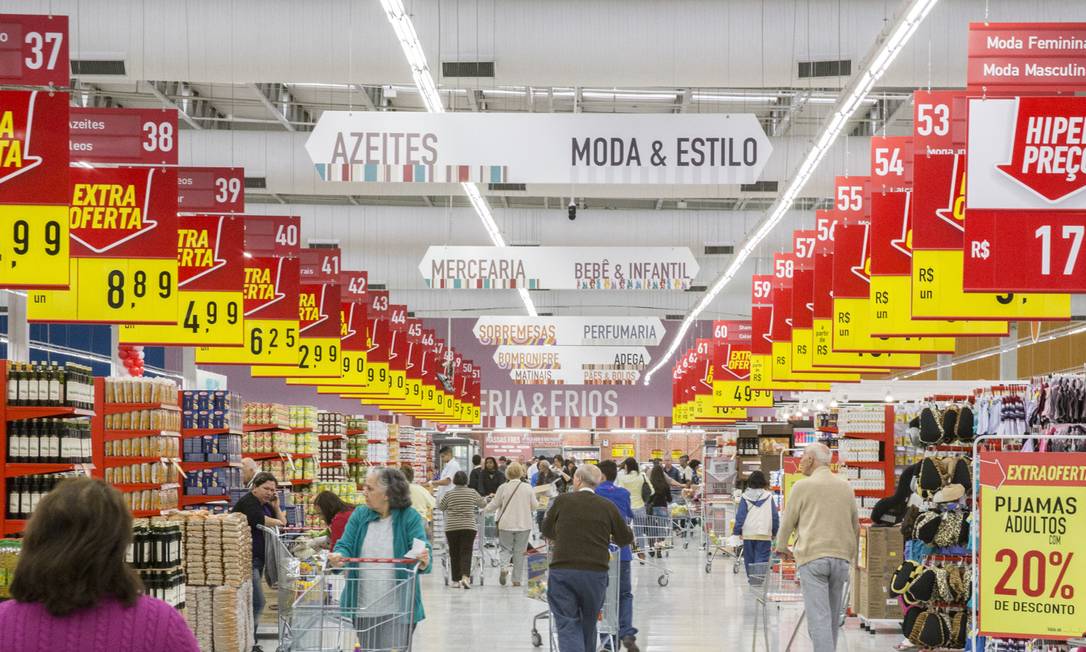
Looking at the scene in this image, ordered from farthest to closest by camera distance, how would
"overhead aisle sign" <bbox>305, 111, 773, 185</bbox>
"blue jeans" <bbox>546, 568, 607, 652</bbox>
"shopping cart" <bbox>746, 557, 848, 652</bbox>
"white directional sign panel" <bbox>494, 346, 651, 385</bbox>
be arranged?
"white directional sign panel" <bbox>494, 346, 651, 385</bbox> → "overhead aisle sign" <bbox>305, 111, 773, 185</bbox> → "shopping cart" <bbox>746, 557, 848, 652</bbox> → "blue jeans" <bbox>546, 568, 607, 652</bbox>

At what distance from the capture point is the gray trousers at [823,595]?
9.30 metres

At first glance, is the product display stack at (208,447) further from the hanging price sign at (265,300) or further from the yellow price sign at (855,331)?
the yellow price sign at (855,331)

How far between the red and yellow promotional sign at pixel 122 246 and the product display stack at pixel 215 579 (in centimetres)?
155

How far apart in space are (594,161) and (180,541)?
409 centimetres

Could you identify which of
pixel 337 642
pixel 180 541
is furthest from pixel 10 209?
pixel 337 642

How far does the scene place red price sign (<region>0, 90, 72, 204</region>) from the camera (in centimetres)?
816

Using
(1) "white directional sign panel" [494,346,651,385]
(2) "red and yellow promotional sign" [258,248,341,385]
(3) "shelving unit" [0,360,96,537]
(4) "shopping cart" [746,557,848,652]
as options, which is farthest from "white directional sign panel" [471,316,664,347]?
→ (3) "shelving unit" [0,360,96,537]

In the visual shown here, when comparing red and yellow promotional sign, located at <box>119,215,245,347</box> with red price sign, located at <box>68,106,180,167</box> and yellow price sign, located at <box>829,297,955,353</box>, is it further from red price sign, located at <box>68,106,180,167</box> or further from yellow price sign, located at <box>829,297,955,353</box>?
yellow price sign, located at <box>829,297,955,353</box>

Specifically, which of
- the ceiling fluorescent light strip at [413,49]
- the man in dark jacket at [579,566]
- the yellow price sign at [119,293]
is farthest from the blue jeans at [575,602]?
the ceiling fluorescent light strip at [413,49]

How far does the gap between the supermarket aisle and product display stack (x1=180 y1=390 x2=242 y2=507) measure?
2.58 m

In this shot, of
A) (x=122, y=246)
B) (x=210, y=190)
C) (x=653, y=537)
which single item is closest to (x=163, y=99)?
(x=210, y=190)

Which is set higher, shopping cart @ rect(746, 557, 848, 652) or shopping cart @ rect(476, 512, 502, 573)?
shopping cart @ rect(746, 557, 848, 652)

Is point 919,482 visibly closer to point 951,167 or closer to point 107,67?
point 951,167

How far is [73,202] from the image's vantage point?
997 cm
